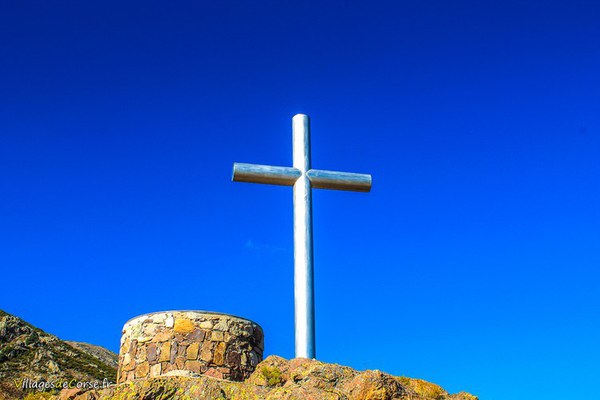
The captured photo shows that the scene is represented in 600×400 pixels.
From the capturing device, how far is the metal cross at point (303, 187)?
33.8 feet

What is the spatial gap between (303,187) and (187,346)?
12.1 feet

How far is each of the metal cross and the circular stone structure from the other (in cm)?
168

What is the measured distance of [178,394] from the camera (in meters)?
6.41

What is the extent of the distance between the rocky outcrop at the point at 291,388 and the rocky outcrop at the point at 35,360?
1332 centimetres

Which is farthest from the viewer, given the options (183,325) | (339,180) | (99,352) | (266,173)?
(99,352)

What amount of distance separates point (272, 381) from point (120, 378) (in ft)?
8.53

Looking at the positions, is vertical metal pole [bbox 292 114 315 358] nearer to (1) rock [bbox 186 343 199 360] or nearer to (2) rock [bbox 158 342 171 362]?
(1) rock [bbox 186 343 199 360]

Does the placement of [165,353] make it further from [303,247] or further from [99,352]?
[99,352]

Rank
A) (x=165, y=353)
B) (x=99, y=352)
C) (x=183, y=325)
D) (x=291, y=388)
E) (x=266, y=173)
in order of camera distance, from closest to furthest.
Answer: (x=291, y=388) → (x=165, y=353) → (x=183, y=325) → (x=266, y=173) → (x=99, y=352)

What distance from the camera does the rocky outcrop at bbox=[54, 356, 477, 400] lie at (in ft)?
20.5

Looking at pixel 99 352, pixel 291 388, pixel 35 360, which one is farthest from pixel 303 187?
pixel 99 352

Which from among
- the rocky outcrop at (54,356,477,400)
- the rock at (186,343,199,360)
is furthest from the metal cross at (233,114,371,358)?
the rocky outcrop at (54,356,477,400)

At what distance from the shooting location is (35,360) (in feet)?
80.7

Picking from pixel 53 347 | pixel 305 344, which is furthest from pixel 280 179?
pixel 53 347
